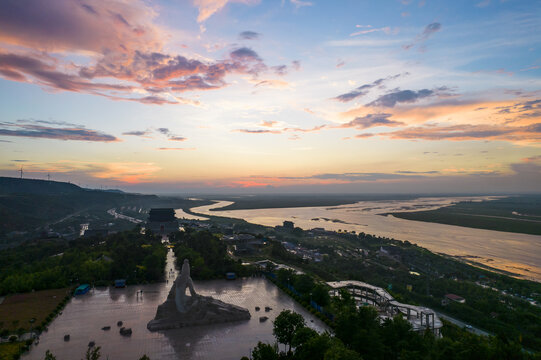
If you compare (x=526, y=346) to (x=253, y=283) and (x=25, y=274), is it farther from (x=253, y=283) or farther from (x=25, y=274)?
(x=25, y=274)

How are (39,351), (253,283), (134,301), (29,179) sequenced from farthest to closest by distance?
(29,179) < (253,283) < (134,301) < (39,351)

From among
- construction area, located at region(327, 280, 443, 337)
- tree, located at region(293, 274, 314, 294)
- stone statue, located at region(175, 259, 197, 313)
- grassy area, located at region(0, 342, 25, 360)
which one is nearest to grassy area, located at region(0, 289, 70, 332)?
grassy area, located at region(0, 342, 25, 360)

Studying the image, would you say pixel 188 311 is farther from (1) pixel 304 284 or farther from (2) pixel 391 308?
(2) pixel 391 308

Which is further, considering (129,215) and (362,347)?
(129,215)

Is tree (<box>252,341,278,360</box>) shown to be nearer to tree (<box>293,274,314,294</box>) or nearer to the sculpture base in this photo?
the sculpture base

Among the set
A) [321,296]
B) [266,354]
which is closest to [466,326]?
[321,296]

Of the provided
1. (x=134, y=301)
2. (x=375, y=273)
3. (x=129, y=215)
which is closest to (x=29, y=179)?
(x=129, y=215)
